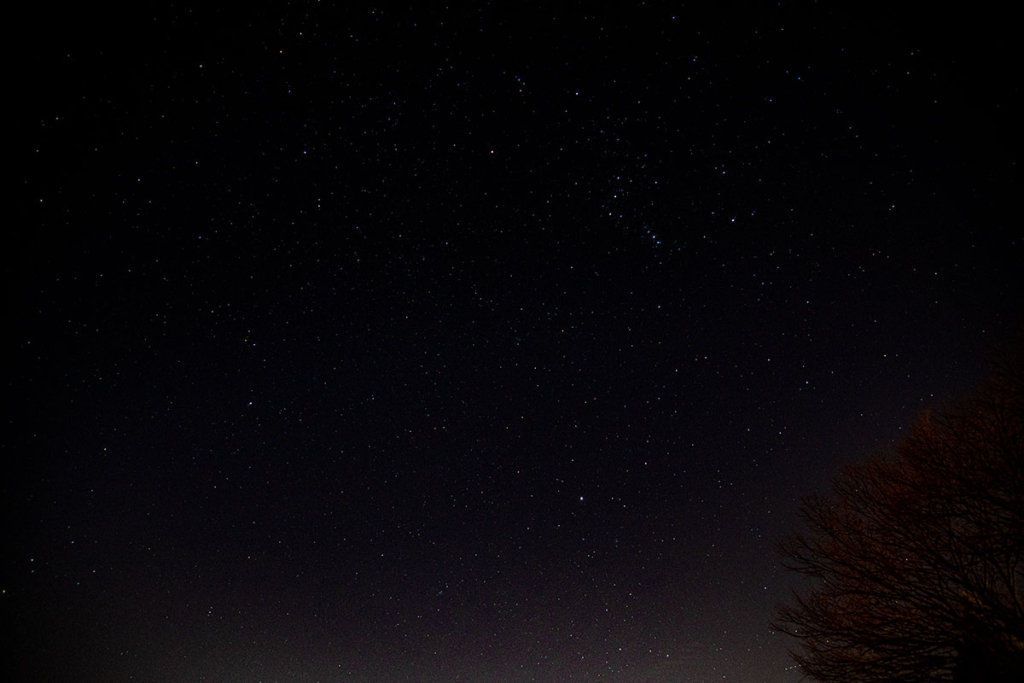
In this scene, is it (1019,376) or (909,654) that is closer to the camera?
(909,654)

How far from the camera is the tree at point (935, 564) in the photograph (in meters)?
4.09


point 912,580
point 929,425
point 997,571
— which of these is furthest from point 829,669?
point 929,425

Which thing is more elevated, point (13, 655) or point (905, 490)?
point (13, 655)

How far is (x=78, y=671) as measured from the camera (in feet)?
80.6

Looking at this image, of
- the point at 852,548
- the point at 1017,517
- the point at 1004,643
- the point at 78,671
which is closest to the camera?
the point at 1004,643

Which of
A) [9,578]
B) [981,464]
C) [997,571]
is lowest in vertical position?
[997,571]

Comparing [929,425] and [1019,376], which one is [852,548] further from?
[1019,376]

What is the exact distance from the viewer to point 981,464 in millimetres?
4613

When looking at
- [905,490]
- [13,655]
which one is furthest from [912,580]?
[13,655]

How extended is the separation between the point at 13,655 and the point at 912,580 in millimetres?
43517

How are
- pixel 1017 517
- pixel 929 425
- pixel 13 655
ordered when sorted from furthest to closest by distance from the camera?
pixel 13 655
pixel 929 425
pixel 1017 517

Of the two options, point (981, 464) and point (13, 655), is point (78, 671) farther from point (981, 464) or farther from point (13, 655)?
point (981, 464)

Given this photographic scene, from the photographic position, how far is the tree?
4.09 meters

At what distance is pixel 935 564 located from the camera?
4582 millimetres
